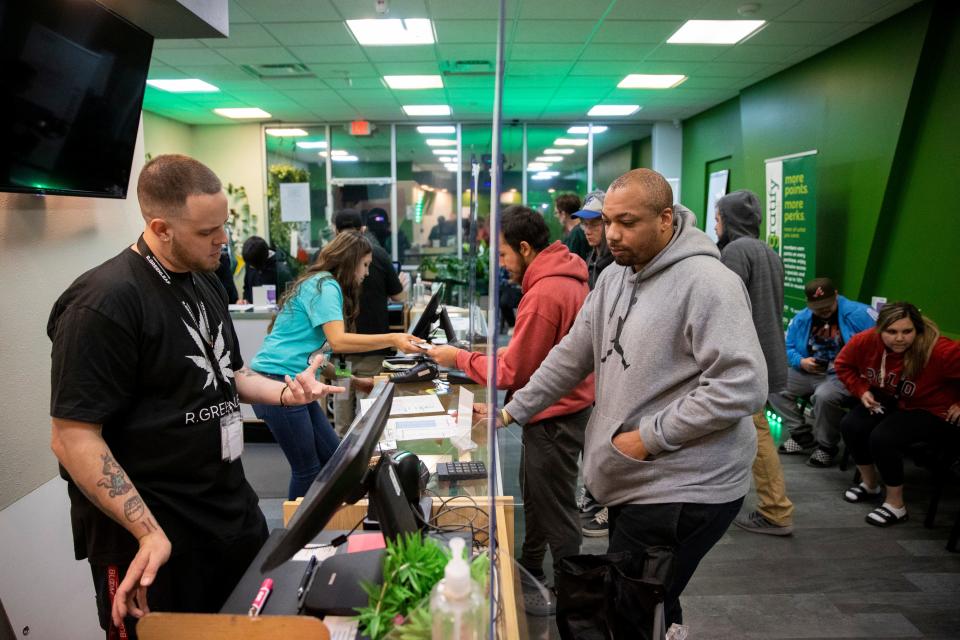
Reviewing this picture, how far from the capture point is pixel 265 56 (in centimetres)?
566

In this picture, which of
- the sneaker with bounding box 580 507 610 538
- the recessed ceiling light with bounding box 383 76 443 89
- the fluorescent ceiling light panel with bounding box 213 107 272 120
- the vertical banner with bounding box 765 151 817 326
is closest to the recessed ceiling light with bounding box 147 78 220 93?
the fluorescent ceiling light panel with bounding box 213 107 272 120

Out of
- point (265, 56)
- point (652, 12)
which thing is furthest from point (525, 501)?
point (265, 56)

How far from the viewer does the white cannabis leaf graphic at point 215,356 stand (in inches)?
51.7

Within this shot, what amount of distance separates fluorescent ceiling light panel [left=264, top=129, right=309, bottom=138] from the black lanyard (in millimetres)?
8712

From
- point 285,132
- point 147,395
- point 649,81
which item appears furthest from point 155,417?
point 285,132

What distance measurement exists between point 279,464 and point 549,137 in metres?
7.42

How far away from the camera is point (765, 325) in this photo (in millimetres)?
2916

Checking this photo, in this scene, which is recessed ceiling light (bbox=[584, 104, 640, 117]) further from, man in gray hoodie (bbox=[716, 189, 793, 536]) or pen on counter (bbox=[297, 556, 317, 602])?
pen on counter (bbox=[297, 556, 317, 602])

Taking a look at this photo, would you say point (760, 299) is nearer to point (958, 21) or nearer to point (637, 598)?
point (637, 598)

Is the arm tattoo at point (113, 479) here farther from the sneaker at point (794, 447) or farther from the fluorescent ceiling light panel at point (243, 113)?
the fluorescent ceiling light panel at point (243, 113)

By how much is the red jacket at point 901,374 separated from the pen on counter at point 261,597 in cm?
342

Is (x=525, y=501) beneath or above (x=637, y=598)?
beneath

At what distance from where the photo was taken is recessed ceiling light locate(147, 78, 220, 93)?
21.6 feet

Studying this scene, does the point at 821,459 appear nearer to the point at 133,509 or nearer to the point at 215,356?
the point at 215,356
